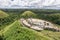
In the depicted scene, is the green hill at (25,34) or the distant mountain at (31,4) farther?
the distant mountain at (31,4)

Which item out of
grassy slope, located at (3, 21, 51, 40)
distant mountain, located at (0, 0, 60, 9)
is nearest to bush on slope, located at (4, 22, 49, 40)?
grassy slope, located at (3, 21, 51, 40)

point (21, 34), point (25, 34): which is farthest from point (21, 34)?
point (25, 34)

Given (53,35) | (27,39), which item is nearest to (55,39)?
(53,35)

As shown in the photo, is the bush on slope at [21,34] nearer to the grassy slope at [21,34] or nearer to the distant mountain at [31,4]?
the grassy slope at [21,34]

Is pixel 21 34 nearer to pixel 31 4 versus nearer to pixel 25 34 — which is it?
pixel 25 34

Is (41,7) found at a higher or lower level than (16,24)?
lower

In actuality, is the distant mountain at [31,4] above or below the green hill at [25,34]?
below

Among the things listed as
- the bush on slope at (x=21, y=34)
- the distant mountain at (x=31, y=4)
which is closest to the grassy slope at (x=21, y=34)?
the bush on slope at (x=21, y=34)

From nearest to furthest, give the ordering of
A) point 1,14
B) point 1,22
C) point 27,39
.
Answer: point 27,39 → point 1,22 → point 1,14

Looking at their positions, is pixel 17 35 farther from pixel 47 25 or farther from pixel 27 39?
pixel 47 25
